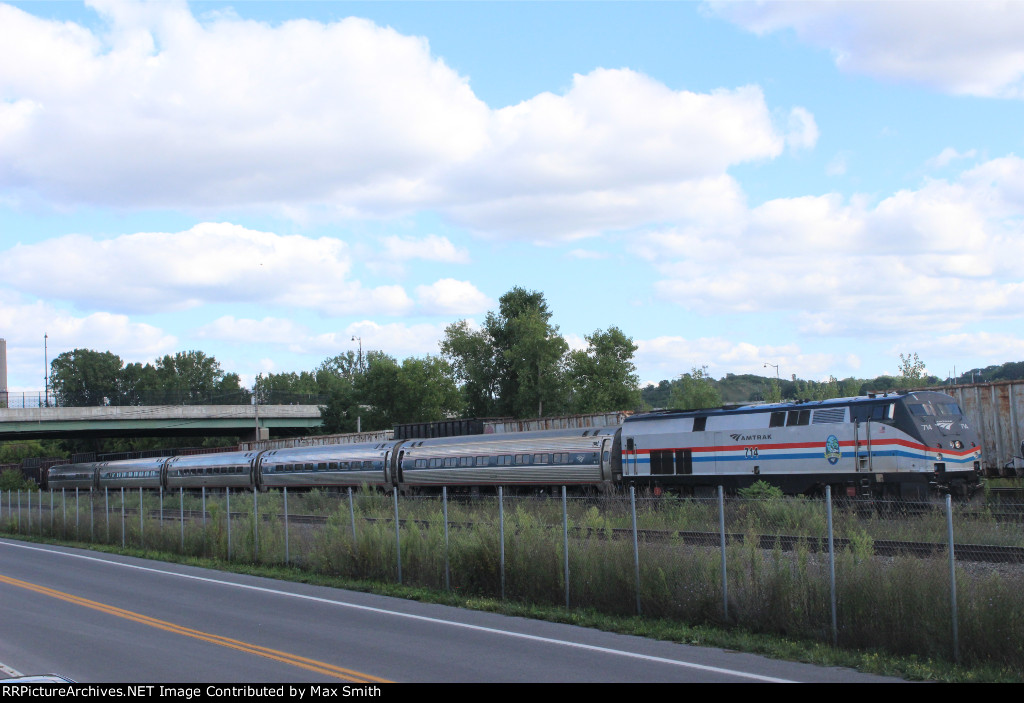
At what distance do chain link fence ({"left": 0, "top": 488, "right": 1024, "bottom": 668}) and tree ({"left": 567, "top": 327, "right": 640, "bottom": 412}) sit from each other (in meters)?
61.5

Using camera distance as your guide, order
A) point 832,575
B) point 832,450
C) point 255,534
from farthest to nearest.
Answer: point 832,450 → point 255,534 → point 832,575

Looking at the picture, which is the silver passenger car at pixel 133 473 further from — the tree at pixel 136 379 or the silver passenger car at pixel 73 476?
the tree at pixel 136 379

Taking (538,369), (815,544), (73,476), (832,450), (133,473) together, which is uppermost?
(538,369)

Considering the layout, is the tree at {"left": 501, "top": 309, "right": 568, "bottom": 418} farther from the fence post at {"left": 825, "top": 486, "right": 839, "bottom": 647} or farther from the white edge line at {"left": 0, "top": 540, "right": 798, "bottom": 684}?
the fence post at {"left": 825, "top": 486, "right": 839, "bottom": 647}

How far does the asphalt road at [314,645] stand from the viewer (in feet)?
34.8

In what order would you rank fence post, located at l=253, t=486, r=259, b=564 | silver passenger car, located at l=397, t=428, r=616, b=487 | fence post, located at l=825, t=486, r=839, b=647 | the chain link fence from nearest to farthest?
the chain link fence, fence post, located at l=825, t=486, r=839, b=647, fence post, located at l=253, t=486, r=259, b=564, silver passenger car, located at l=397, t=428, r=616, b=487

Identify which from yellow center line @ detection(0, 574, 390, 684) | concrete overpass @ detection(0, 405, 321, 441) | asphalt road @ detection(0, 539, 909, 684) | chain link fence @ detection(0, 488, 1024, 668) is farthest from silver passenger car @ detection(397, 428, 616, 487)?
concrete overpass @ detection(0, 405, 321, 441)

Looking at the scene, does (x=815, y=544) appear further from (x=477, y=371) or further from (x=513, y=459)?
(x=477, y=371)

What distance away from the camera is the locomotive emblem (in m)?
26.0

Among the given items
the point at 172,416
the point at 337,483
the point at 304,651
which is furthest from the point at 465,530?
the point at 172,416

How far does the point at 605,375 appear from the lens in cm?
8625

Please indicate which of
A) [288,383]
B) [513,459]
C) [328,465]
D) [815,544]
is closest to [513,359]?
[328,465]

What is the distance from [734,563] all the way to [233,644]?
721cm

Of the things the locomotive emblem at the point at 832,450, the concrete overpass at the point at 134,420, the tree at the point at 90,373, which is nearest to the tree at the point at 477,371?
the concrete overpass at the point at 134,420
